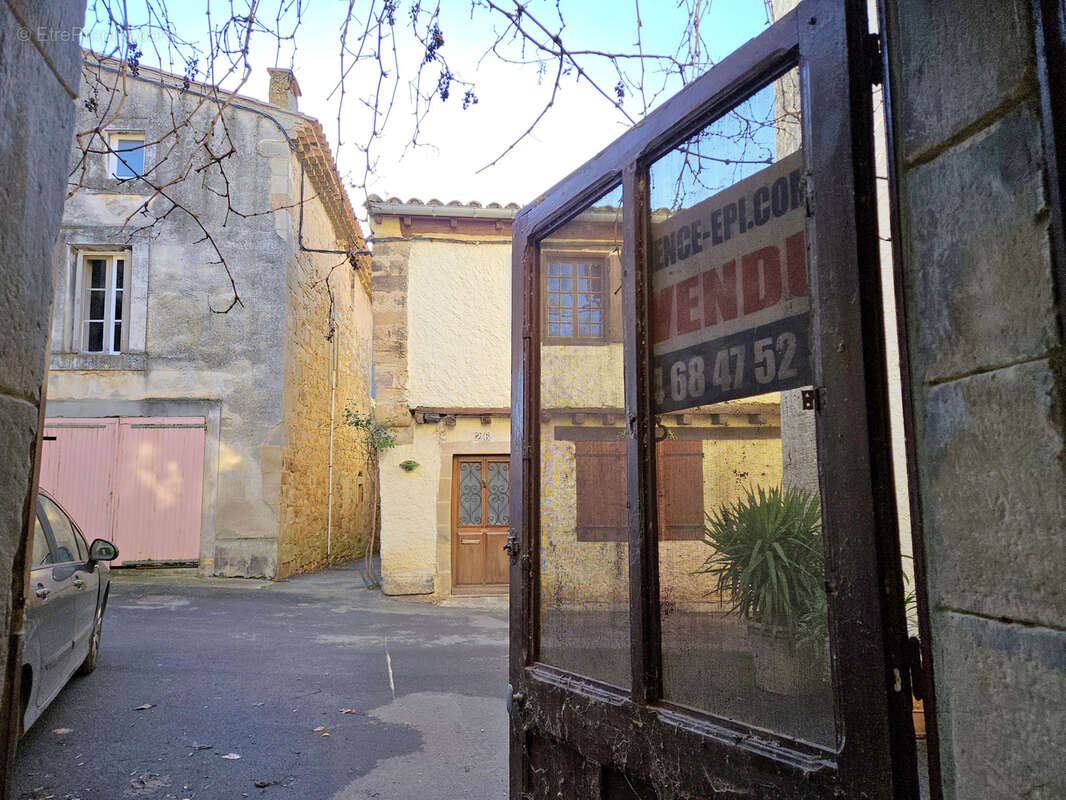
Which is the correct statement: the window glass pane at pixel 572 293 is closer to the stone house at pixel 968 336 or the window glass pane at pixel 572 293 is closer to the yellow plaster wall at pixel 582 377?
the yellow plaster wall at pixel 582 377

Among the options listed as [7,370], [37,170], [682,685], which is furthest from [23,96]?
[682,685]

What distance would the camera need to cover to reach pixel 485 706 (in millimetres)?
4996

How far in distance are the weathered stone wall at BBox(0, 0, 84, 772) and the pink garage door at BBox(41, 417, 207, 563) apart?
10.2m

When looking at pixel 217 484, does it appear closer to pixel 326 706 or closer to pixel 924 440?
pixel 326 706

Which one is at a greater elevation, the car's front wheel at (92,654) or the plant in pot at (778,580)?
the plant in pot at (778,580)

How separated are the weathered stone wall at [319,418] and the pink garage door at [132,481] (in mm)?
1318

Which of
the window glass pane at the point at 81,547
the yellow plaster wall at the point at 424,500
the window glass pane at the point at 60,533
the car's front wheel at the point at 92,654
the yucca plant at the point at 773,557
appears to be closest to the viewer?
the yucca plant at the point at 773,557

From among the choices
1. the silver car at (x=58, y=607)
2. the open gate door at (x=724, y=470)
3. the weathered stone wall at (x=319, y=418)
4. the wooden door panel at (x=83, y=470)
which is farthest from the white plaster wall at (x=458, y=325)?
the open gate door at (x=724, y=470)

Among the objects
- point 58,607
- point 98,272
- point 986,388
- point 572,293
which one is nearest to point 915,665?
point 986,388

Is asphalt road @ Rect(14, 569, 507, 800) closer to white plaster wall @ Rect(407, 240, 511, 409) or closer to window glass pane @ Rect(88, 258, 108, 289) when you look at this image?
white plaster wall @ Rect(407, 240, 511, 409)

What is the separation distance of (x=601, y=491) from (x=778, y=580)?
0.67 meters

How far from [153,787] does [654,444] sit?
3116 millimetres

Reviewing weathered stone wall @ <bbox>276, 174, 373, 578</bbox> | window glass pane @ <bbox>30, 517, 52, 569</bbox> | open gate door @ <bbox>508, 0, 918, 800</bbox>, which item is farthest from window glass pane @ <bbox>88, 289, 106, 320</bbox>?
open gate door @ <bbox>508, 0, 918, 800</bbox>

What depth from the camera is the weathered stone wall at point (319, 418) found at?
11.9 m
